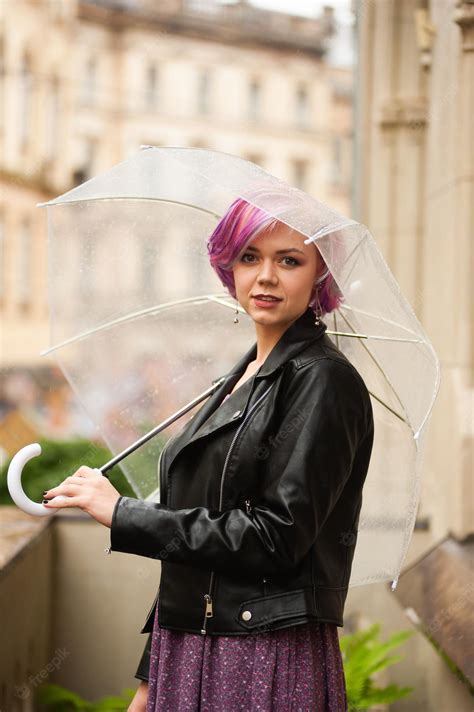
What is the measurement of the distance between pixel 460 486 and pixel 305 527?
242cm

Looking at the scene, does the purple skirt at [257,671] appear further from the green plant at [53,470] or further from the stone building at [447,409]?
the green plant at [53,470]

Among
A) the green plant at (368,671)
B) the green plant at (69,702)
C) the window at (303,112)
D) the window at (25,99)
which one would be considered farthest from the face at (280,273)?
the window at (303,112)

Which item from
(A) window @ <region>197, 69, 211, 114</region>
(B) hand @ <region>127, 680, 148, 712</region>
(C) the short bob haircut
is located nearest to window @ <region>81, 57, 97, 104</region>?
(A) window @ <region>197, 69, 211, 114</region>

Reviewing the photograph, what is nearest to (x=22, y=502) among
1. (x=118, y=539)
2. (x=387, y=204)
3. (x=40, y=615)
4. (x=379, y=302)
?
(x=118, y=539)

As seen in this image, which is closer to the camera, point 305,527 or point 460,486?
point 305,527

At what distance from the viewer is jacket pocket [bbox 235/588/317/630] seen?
2043 millimetres

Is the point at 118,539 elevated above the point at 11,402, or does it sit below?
below

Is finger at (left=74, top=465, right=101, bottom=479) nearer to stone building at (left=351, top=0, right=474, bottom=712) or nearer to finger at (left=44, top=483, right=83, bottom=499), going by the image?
finger at (left=44, top=483, right=83, bottom=499)

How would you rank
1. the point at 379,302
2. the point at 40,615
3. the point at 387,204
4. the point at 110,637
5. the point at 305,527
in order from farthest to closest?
the point at 387,204 < the point at 110,637 < the point at 40,615 < the point at 379,302 < the point at 305,527

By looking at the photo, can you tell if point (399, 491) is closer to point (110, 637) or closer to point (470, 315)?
point (470, 315)

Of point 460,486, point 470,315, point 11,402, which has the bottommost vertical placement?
point 460,486

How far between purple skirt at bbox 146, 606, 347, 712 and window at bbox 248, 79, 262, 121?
5036cm

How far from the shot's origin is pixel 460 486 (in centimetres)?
426

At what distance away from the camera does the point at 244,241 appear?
2.16m
